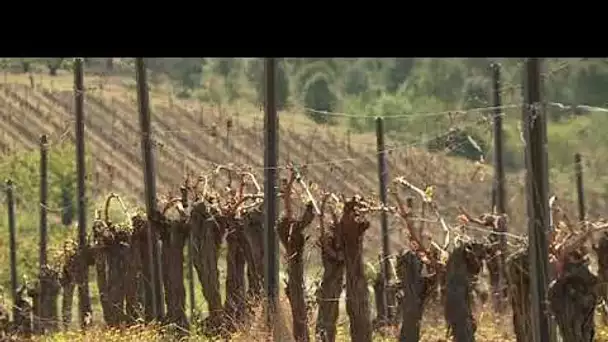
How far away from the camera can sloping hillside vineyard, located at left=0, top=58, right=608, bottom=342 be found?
1317 cm

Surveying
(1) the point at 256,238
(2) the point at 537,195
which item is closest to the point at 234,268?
(1) the point at 256,238

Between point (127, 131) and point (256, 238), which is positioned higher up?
point (127, 131)

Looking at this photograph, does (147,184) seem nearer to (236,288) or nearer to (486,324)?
(236,288)

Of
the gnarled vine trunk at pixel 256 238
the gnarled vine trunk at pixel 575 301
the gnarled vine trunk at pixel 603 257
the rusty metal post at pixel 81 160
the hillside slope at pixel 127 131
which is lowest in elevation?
the gnarled vine trunk at pixel 575 301

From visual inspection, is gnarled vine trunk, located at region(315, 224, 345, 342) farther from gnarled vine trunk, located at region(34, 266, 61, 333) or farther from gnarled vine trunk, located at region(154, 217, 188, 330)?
gnarled vine trunk, located at region(34, 266, 61, 333)

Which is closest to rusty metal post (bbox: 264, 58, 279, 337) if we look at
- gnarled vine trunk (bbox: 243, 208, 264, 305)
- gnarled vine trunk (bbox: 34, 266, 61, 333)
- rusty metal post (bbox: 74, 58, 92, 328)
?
gnarled vine trunk (bbox: 243, 208, 264, 305)

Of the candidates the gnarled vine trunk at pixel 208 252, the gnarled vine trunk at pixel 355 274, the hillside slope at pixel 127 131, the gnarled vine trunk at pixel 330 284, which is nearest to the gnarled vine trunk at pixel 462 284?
the gnarled vine trunk at pixel 355 274

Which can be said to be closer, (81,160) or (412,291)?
(412,291)

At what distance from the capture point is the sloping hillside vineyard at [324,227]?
43.2 feet

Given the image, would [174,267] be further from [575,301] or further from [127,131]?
[127,131]

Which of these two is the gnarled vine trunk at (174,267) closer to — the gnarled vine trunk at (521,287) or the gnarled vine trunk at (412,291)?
the gnarled vine trunk at (412,291)

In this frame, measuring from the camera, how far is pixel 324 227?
46.2ft

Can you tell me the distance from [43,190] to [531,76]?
1939 cm
